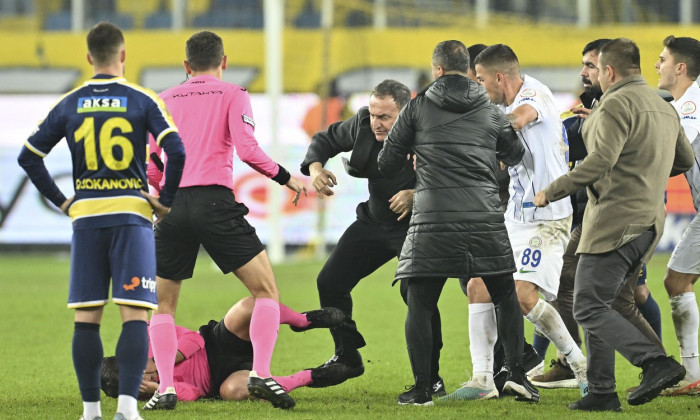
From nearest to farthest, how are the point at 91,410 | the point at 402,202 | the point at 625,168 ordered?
the point at 91,410, the point at 625,168, the point at 402,202

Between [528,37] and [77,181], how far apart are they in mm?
18486

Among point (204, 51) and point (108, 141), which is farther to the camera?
point (204, 51)

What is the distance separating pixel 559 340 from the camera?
6238 mm

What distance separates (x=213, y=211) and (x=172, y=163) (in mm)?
793

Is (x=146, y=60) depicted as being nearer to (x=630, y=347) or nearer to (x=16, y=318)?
(x=16, y=318)

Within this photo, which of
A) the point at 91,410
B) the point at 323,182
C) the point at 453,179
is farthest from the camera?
the point at 323,182

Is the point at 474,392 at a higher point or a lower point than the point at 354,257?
lower

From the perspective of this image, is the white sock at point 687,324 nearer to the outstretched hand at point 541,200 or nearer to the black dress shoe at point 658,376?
the black dress shoe at point 658,376

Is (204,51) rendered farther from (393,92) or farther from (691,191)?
(691,191)

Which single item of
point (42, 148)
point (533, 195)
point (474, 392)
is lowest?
point (474, 392)

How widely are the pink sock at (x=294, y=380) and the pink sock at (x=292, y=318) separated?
0.30 metres

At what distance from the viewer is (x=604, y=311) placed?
18.5 ft

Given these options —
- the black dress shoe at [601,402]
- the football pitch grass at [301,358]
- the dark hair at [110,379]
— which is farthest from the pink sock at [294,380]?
the black dress shoe at [601,402]

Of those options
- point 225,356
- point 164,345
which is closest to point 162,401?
point 164,345
